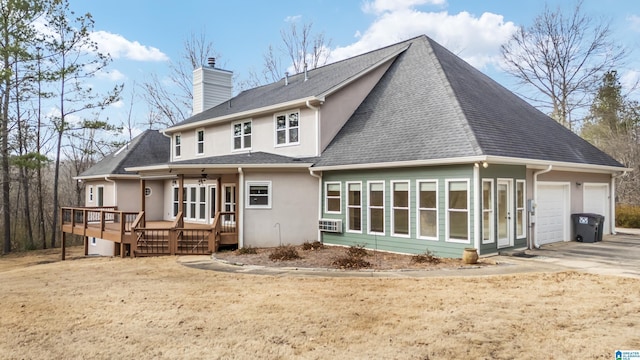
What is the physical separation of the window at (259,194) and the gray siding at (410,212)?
192 centimetres

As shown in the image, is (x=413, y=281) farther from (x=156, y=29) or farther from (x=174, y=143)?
(x=156, y=29)

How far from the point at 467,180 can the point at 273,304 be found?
611 cm

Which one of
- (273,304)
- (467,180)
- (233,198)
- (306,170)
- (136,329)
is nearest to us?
(136,329)

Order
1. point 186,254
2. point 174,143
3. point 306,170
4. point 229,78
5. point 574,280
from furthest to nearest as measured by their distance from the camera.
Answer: point 229,78 → point 174,143 → point 306,170 → point 186,254 → point 574,280

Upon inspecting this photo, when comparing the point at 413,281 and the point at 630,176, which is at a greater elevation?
the point at 630,176

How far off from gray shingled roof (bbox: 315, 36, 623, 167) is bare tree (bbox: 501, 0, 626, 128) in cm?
1438

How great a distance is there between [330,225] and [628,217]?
15.5 meters

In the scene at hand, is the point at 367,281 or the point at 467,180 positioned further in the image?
the point at 467,180

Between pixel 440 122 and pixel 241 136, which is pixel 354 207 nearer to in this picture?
pixel 440 122

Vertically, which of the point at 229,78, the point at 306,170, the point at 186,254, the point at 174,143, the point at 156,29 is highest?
the point at 156,29

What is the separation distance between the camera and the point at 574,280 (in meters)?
8.22

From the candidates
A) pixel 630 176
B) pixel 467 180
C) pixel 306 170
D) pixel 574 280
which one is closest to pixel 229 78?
pixel 306 170

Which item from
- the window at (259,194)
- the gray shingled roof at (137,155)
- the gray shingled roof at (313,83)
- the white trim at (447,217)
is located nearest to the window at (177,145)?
the gray shingled roof at (313,83)

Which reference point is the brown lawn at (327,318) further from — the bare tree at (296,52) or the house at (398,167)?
the bare tree at (296,52)
